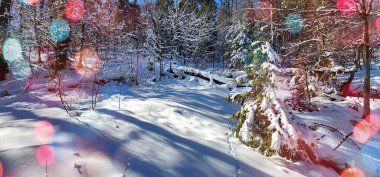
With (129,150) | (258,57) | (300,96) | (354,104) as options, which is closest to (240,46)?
(354,104)

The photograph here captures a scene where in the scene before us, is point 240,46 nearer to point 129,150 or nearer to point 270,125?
point 270,125

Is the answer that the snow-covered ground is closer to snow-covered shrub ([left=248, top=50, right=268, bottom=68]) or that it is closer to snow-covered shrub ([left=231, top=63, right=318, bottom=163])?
snow-covered shrub ([left=231, top=63, right=318, bottom=163])

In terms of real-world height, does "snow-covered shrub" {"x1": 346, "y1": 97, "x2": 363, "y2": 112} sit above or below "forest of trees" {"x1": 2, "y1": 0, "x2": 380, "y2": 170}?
below

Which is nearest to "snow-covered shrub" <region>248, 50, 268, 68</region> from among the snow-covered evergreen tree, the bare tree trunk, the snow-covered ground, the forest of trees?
the forest of trees

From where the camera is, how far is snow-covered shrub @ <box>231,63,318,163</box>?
4.91m

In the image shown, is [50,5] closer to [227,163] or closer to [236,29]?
[227,163]

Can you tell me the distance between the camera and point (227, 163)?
4.30 m

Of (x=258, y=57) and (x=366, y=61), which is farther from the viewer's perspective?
(x=366, y=61)

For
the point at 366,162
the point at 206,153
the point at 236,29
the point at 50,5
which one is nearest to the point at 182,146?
the point at 206,153

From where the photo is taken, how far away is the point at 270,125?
5070mm

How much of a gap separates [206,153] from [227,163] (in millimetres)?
333

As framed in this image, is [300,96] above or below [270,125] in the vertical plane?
above

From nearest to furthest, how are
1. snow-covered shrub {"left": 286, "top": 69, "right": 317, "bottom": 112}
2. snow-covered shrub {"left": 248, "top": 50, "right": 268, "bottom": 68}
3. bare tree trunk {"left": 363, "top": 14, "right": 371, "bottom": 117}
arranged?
snow-covered shrub {"left": 248, "top": 50, "right": 268, "bottom": 68} → bare tree trunk {"left": 363, "top": 14, "right": 371, "bottom": 117} → snow-covered shrub {"left": 286, "top": 69, "right": 317, "bottom": 112}

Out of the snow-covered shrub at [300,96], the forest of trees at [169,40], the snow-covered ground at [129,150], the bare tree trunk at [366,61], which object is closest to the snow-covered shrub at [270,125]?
the forest of trees at [169,40]
